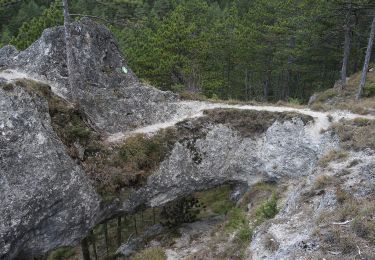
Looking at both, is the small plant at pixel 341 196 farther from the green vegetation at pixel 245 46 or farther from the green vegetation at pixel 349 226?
the green vegetation at pixel 245 46

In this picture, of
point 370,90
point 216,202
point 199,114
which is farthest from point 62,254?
point 370,90

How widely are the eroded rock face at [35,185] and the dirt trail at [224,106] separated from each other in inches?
197

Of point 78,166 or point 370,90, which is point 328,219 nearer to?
point 78,166

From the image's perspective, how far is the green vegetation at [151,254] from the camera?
89.0ft

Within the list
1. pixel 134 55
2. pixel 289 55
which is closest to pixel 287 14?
pixel 289 55

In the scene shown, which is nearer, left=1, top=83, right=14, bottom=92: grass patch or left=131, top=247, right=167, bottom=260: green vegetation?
left=1, top=83, right=14, bottom=92: grass patch

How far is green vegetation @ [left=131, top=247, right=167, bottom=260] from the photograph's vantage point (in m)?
27.1

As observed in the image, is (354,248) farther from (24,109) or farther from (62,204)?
(24,109)

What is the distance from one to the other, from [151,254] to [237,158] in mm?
9879

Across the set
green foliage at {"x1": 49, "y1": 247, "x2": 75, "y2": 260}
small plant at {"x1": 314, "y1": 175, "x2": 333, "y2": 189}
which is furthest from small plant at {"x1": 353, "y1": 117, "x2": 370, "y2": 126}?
green foliage at {"x1": 49, "y1": 247, "x2": 75, "y2": 260}

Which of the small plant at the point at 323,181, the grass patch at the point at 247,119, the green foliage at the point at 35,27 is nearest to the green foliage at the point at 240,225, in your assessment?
the small plant at the point at 323,181

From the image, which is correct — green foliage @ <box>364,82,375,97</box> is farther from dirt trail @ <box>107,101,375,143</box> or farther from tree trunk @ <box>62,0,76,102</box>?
tree trunk @ <box>62,0,76,102</box>

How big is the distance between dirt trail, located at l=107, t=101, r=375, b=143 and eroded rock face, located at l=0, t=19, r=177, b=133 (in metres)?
0.97

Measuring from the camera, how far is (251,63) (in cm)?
5072
